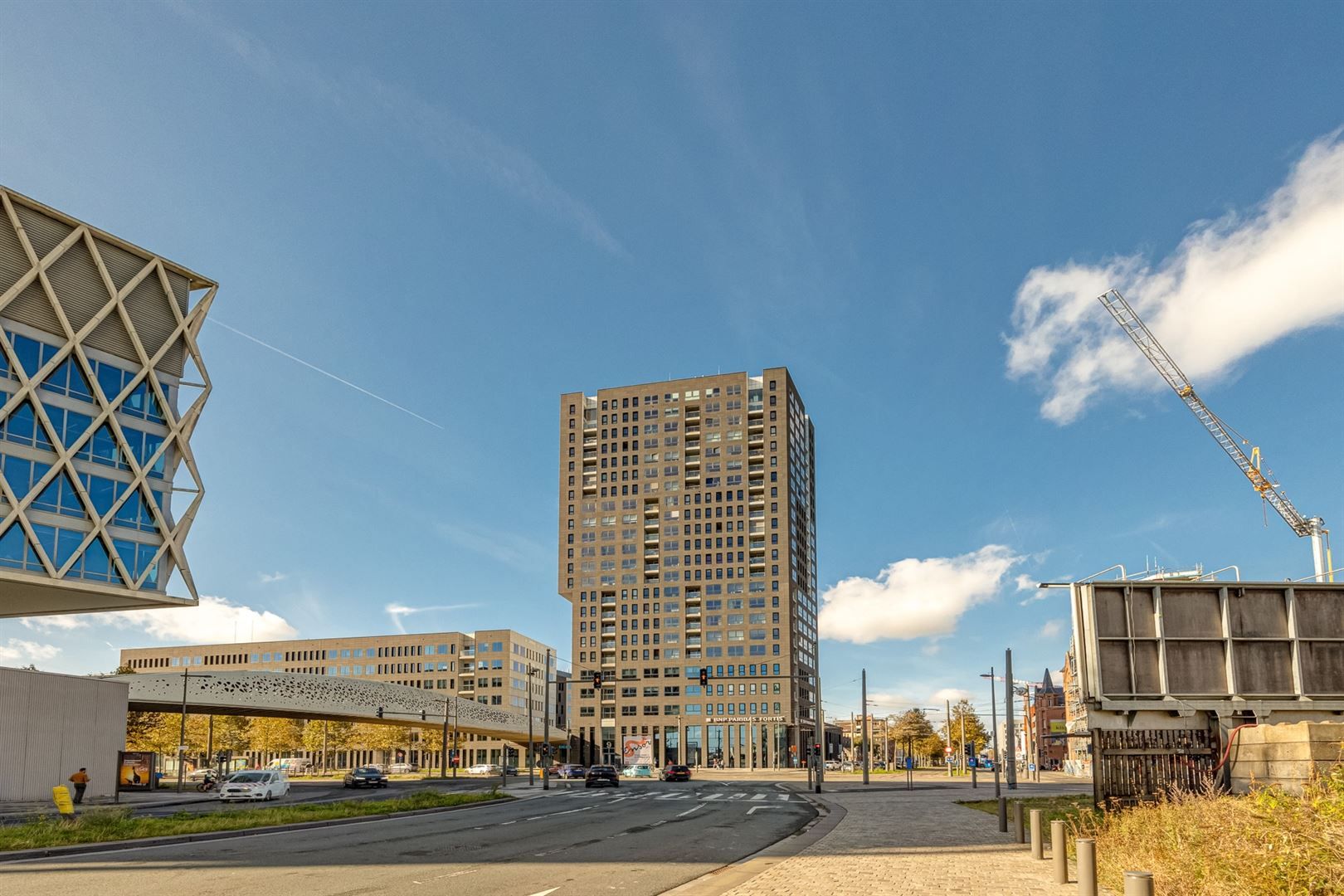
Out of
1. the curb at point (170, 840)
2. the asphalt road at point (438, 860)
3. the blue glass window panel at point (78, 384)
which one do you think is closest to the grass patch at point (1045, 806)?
the asphalt road at point (438, 860)

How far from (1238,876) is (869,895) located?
547 cm

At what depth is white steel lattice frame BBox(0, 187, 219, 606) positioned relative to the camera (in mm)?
47125

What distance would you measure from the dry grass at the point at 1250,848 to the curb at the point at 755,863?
18.5 ft

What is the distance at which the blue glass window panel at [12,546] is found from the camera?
4528 centimetres

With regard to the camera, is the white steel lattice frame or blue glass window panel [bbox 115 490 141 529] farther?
blue glass window panel [bbox 115 490 141 529]

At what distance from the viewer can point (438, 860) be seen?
19406 mm

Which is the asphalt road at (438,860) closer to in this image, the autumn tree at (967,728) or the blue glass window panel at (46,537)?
the blue glass window panel at (46,537)

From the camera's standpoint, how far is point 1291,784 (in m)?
17.0

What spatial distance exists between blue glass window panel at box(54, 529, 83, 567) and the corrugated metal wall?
547cm

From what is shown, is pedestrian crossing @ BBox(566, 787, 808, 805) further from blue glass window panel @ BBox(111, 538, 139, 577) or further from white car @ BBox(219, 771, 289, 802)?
blue glass window panel @ BBox(111, 538, 139, 577)

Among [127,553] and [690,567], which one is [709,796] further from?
[690,567]

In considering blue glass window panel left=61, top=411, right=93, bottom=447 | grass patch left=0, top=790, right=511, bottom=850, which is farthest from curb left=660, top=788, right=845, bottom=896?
blue glass window panel left=61, top=411, right=93, bottom=447

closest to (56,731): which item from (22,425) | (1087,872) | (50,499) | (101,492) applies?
Result: (50,499)

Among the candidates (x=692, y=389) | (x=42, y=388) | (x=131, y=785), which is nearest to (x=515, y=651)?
(x=692, y=389)
